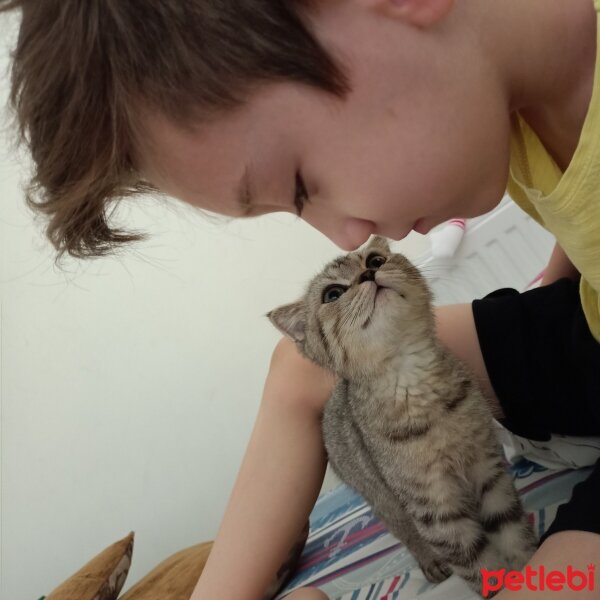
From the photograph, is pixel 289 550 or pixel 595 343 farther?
pixel 289 550

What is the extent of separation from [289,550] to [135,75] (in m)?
0.86

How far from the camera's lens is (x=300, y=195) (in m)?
0.70

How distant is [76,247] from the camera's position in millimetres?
860

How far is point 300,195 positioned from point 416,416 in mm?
467

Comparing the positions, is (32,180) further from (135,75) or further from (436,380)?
(436,380)

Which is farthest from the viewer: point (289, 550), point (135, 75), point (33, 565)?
point (33, 565)

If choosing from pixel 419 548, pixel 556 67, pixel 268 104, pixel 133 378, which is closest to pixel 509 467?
pixel 419 548

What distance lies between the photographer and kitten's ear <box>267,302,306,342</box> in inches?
42.8

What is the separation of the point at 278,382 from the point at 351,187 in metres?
0.55

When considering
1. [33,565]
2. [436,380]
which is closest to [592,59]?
[436,380]

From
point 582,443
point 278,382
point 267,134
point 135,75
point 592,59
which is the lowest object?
point 582,443

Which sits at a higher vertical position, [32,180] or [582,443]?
[32,180]

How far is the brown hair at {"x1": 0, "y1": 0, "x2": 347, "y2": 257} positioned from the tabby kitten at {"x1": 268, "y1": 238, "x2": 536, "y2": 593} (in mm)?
448

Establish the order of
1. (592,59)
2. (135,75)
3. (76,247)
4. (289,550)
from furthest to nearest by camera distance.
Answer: (289,550) < (76,247) < (592,59) < (135,75)
